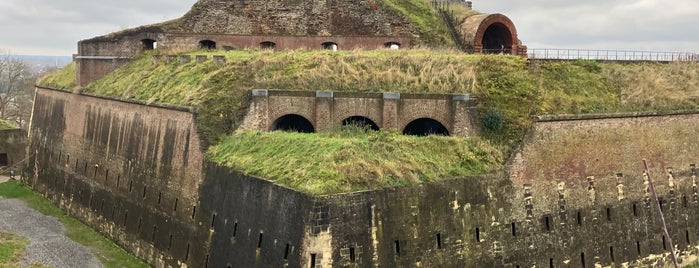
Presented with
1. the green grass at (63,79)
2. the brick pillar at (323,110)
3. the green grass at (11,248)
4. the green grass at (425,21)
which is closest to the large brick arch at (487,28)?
the green grass at (425,21)

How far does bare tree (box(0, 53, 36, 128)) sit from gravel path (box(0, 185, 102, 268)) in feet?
104

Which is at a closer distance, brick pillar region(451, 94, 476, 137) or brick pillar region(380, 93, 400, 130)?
brick pillar region(451, 94, 476, 137)

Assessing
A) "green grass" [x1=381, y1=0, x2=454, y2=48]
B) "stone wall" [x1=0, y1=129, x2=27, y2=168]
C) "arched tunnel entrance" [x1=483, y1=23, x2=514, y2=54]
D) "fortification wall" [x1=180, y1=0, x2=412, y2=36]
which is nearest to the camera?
"arched tunnel entrance" [x1=483, y1=23, x2=514, y2=54]

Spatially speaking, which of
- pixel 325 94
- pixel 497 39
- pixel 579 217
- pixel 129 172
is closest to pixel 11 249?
pixel 129 172

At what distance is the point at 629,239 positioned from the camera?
20812 mm

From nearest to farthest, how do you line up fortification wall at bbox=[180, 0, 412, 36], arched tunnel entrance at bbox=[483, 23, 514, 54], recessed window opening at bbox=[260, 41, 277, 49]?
arched tunnel entrance at bbox=[483, 23, 514, 54] → fortification wall at bbox=[180, 0, 412, 36] → recessed window opening at bbox=[260, 41, 277, 49]

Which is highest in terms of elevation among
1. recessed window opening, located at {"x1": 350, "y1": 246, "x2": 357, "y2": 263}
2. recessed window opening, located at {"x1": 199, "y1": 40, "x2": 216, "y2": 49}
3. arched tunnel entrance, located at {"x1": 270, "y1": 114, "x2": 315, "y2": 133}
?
recessed window opening, located at {"x1": 199, "y1": 40, "x2": 216, "y2": 49}

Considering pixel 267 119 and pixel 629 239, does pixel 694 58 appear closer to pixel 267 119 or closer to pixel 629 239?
pixel 629 239

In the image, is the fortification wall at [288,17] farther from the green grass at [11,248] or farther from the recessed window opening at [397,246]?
the recessed window opening at [397,246]

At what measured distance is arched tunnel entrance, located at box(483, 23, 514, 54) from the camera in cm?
2936

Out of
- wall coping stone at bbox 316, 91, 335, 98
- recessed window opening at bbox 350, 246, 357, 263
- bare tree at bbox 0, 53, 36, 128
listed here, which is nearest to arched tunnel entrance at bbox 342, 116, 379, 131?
wall coping stone at bbox 316, 91, 335, 98

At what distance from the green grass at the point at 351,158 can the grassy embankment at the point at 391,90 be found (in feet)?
0.11

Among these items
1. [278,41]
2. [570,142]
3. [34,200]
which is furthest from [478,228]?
[34,200]

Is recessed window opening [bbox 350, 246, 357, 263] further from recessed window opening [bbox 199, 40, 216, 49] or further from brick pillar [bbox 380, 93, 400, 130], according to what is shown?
recessed window opening [bbox 199, 40, 216, 49]
